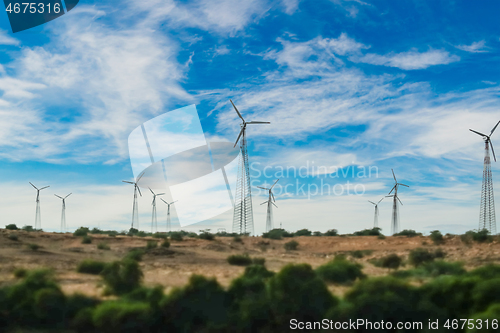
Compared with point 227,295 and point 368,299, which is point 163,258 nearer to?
point 227,295

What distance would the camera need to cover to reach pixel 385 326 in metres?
15.8

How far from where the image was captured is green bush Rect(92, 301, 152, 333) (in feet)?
57.2

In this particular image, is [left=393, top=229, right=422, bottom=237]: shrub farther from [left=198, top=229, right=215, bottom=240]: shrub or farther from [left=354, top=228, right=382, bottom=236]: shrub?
[left=198, top=229, right=215, bottom=240]: shrub

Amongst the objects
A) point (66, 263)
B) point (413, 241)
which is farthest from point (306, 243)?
point (66, 263)

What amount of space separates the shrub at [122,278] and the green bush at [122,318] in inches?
223

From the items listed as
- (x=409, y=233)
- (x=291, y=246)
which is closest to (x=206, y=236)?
(x=291, y=246)

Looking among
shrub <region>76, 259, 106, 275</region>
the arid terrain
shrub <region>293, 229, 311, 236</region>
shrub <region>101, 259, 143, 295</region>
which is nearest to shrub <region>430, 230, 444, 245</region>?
the arid terrain

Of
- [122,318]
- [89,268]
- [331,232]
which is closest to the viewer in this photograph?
[122,318]

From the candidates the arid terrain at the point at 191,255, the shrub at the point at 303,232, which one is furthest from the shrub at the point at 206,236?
the shrub at the point at 303,232

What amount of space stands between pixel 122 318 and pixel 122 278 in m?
8.10

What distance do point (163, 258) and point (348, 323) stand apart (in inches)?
1415

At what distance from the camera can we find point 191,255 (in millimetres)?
52438

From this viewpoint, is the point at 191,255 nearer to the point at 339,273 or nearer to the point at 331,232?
the point at 339,273

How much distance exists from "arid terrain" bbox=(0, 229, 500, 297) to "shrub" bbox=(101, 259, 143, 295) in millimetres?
867
